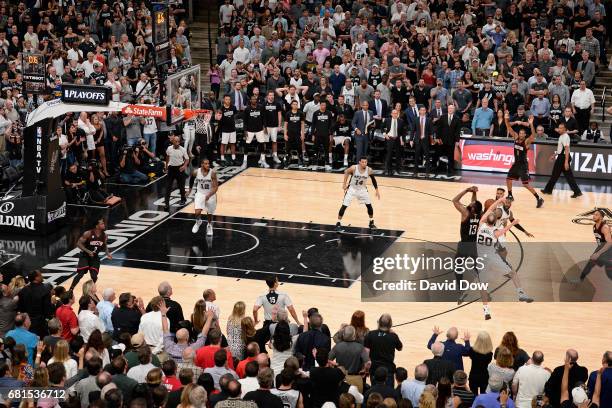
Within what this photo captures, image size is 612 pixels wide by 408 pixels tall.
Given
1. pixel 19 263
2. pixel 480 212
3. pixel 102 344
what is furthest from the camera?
pixel 19 263

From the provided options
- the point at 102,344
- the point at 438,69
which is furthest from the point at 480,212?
the point at 438,69

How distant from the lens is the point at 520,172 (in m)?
26.0

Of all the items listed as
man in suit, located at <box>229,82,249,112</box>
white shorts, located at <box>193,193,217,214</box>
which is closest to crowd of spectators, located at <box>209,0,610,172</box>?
man in suit, located at <box>229,82,249,112</box>

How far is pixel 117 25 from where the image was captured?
3362cm

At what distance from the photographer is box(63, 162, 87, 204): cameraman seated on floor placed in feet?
83.6

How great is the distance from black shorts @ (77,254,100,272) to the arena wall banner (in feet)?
41.1

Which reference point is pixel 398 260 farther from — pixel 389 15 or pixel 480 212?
pixel 389 15

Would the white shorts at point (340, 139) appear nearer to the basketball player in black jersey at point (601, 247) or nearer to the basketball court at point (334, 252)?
the basketball court at point (334, 252)

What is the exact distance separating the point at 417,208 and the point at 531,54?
25.7ft

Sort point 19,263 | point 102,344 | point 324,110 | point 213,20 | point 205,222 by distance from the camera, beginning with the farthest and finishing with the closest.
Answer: point 213,20 → point 324,110 → point 205,222 → point 19,263 → point 102,344

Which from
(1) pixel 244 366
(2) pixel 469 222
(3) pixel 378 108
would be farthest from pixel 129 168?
(1) pixel 244 366

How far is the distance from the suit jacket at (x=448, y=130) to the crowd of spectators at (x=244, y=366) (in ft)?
44.4

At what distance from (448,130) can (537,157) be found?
2517 millimetres

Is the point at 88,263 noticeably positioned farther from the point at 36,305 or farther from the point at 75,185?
the point at 75,185
